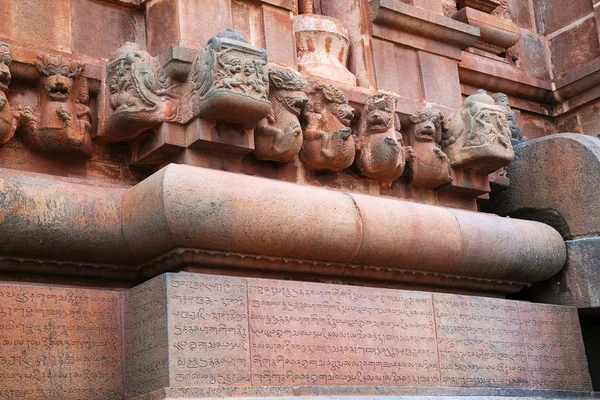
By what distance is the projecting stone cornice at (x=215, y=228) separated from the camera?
5.20 m

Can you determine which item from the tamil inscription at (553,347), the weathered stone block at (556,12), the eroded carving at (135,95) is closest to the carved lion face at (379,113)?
the eroded carving at (135,95)

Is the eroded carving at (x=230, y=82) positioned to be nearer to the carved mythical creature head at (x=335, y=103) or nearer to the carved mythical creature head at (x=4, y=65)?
the carved mythical creature head at (x=335, y=103)

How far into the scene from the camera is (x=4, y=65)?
5359 mm

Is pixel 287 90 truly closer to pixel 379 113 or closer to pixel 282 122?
pixel 282 122

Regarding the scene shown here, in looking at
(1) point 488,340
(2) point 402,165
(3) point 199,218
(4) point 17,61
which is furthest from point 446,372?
(4) point 17,61

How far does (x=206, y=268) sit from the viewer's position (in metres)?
5.39

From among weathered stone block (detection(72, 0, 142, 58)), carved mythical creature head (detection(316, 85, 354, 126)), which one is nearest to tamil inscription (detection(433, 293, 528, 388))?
carved mythical creature head (detection(316, 85, 354, 126))

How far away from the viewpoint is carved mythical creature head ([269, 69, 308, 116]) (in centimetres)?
609

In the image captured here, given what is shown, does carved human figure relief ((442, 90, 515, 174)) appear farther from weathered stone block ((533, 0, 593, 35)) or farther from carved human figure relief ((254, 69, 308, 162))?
weathered stone block ((533, 0, 593, 35))

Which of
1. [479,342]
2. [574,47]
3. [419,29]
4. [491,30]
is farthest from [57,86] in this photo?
[574,47]

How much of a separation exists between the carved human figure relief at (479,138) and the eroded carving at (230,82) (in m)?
1.85

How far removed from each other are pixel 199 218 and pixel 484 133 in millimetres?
2549

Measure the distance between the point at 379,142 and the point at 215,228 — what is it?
65.9 inches

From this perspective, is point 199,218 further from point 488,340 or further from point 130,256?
point 488,340
